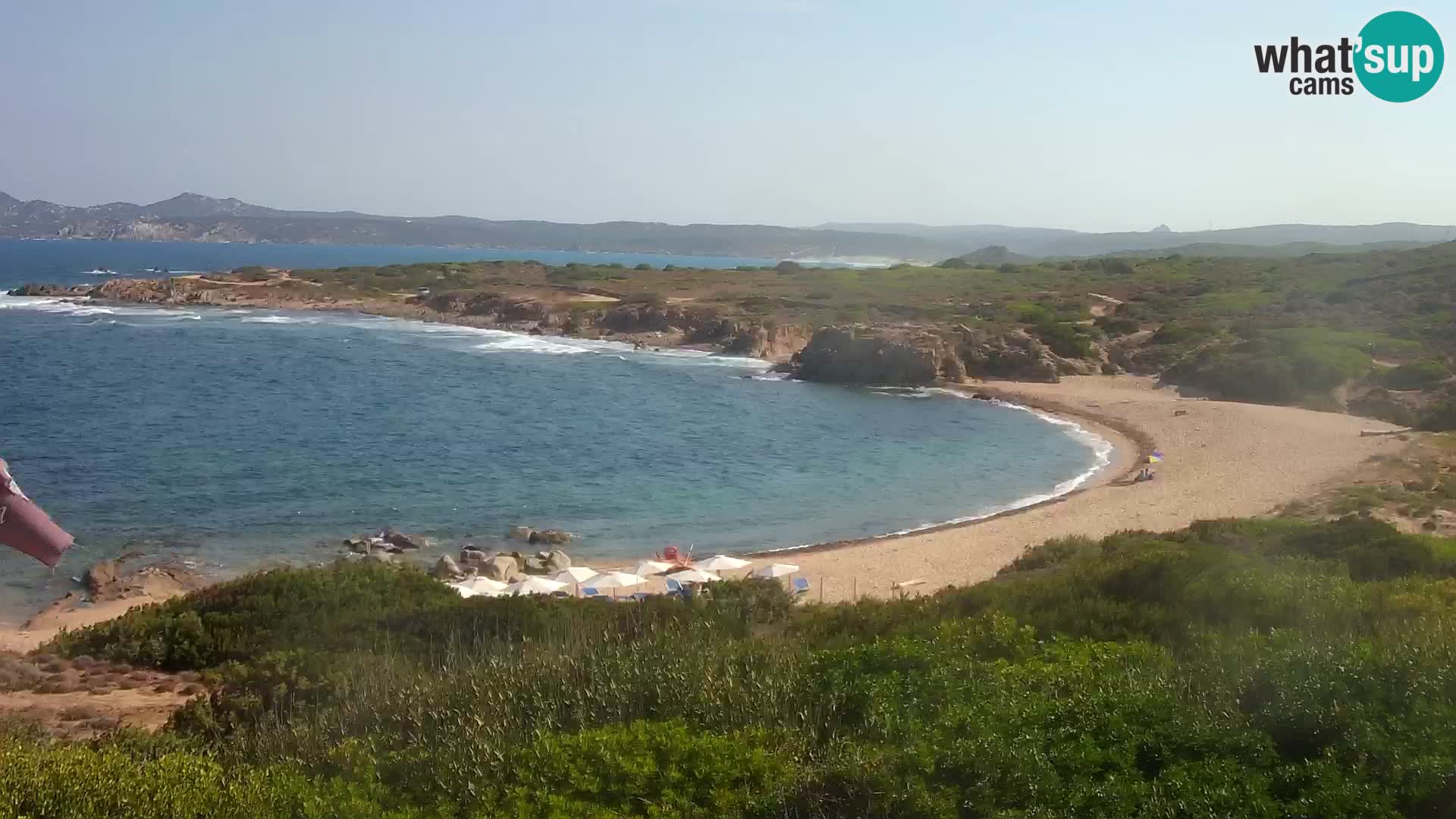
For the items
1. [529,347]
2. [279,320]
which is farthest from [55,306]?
[529,347]

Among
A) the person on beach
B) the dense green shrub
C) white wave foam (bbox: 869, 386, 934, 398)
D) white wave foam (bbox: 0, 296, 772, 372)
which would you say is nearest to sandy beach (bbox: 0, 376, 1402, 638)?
the dense green shrub

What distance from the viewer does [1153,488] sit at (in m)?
27.8

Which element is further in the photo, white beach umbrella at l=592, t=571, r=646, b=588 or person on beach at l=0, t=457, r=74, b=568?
white beach umbrella at l=592, t=571, r=646, b=588

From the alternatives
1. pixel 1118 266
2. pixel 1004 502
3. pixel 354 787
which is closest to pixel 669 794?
pixel 354 787

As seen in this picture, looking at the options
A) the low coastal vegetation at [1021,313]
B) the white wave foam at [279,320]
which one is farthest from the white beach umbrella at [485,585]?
the white wave foam at [279,320]

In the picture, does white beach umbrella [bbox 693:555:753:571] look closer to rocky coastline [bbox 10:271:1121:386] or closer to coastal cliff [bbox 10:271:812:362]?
rocky coastline [bbox 10:271:1121:386]

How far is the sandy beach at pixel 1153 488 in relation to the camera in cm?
2077

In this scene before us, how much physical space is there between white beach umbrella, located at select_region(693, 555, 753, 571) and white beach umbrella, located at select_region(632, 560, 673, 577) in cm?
59

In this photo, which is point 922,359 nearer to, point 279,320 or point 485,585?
point 485,585

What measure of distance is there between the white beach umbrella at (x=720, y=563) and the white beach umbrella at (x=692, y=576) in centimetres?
55

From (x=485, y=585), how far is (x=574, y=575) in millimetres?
1615

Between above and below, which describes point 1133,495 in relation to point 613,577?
below

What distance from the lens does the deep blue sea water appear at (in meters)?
23.7

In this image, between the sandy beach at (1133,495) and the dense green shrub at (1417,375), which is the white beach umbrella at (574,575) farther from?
the dense green shrub at (1417,375)
